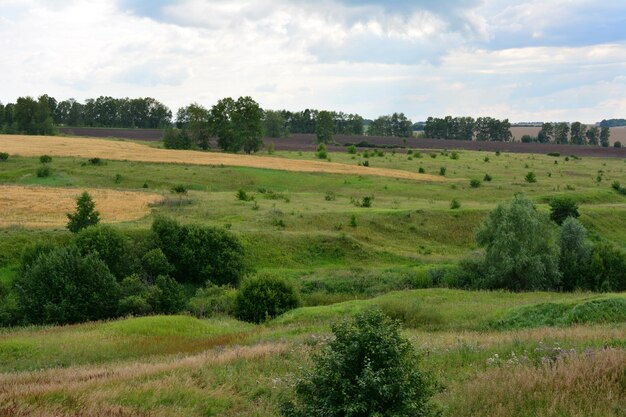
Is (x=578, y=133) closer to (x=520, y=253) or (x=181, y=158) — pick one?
(x=181, y=158)

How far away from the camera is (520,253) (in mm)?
39219

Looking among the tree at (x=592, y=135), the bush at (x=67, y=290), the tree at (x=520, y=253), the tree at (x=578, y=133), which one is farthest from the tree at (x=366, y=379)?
the tree at (x=592, y=135)

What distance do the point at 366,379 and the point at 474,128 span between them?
19609cm

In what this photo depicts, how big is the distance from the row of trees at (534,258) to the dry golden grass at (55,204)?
27594 millimetres

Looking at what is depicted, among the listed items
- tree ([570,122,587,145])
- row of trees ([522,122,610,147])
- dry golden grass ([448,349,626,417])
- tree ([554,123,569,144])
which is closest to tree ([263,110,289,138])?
row of trees ([522,122,610,147])

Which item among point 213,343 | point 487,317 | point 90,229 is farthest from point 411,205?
point 213,343

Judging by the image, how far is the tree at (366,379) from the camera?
9188 millimetres

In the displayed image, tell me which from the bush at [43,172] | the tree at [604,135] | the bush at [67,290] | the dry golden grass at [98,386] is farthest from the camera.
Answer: the tree at [604,135]

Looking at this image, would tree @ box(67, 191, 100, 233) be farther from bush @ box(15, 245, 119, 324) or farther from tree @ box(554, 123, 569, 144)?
tree @ box(554, 123, 569, 144)

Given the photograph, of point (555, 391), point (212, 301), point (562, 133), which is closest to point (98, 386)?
point (555, 391)

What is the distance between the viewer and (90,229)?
39.6 metres

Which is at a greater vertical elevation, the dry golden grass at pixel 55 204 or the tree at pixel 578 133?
the tree at pixel 578 133

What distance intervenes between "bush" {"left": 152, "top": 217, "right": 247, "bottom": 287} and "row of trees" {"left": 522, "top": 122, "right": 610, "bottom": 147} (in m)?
163

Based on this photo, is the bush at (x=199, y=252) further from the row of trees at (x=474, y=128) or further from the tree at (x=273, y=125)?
the row of trees at (x=474, y=128)
